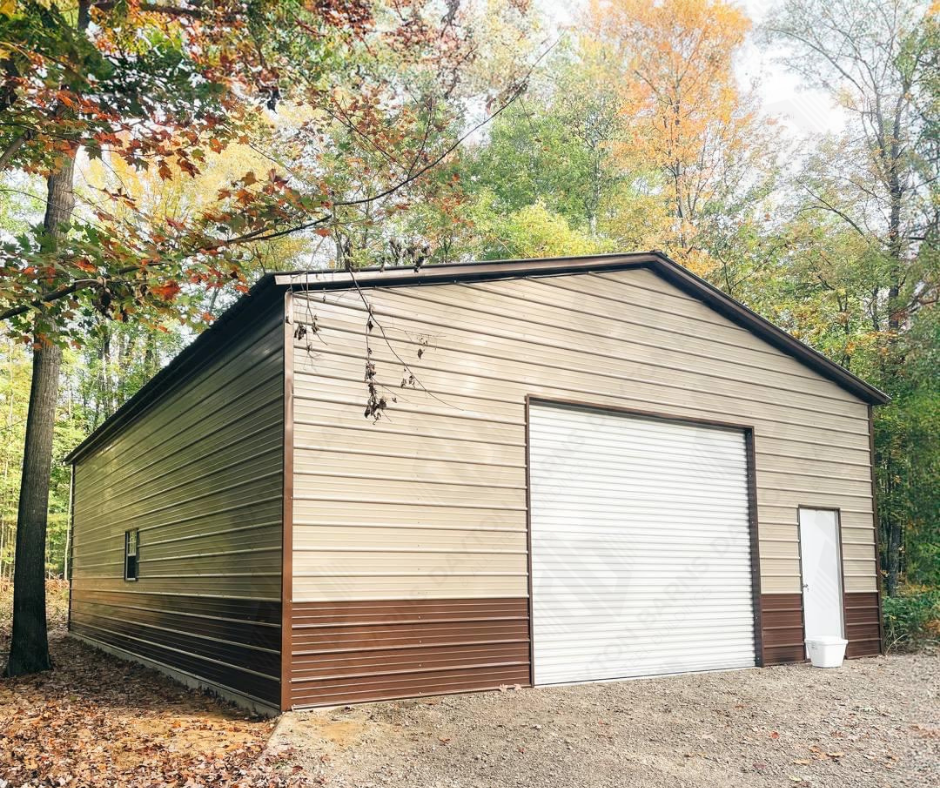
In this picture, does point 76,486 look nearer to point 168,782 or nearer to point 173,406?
point 173,406

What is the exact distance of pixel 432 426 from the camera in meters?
8.47

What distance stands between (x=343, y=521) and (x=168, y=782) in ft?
8.76

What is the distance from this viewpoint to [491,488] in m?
8.77

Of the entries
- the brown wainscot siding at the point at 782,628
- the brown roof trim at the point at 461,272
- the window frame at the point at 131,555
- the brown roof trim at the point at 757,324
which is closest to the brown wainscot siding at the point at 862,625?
the brown wainscot siding at the point at 782,628

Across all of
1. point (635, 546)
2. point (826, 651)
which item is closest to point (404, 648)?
point (635, 546)

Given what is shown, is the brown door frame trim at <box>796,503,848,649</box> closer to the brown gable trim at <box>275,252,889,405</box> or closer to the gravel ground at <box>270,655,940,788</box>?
the brown gable trim at <box>275,252,889,405</box>

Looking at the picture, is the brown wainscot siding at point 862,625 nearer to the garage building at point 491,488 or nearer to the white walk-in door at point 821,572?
the garage building at point 491,488

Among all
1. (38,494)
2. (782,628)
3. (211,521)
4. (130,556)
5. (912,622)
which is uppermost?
(38,494)

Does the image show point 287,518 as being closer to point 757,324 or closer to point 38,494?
point 38,494

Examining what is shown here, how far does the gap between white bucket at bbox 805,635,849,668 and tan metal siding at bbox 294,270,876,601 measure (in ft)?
2.60

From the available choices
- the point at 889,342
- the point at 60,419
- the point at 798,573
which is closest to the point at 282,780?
the point at 798,573

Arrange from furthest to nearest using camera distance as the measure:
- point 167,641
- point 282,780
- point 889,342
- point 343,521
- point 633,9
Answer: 1. point 633,9
2. point 889,342
3. point 167,641
4. point 343,521
5. point 282,780

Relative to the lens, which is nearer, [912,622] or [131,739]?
[131,739]

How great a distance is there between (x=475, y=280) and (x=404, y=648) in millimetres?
3909
